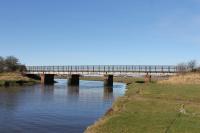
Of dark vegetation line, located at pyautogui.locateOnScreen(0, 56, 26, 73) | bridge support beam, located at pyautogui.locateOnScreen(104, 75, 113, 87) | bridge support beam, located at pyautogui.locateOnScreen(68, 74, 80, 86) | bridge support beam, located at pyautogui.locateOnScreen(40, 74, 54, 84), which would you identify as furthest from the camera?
dark vegetation line, located at pyautogui.locateOnScreen(0, 56, 26, 73)

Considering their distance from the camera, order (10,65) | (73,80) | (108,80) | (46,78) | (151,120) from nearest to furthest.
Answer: (151,120), (108,80), (73,80), (46,78), (10,65)

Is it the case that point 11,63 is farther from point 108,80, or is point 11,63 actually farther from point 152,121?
point 152,121

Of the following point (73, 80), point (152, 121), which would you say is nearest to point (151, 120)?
point (152, 121)

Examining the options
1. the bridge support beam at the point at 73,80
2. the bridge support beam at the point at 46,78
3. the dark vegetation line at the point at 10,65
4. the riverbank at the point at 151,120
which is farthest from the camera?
the dark vegetation line at the point at 10,65

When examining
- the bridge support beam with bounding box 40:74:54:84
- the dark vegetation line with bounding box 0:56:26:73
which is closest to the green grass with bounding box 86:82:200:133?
the bridge support beam with bounding box 40:74:54:84

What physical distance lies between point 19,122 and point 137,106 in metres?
10.8

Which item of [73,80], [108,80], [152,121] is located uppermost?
[152,121]

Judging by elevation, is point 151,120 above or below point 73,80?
above

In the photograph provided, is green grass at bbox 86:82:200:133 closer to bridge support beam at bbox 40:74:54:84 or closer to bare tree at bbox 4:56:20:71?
bridge support beam at bbox 40:74:54:84

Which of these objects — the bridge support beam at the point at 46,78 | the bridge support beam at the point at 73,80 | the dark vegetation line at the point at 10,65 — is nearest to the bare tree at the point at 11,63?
the dark vegetation line at the point at 10,65

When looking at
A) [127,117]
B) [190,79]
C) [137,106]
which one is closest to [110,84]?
[190,79]

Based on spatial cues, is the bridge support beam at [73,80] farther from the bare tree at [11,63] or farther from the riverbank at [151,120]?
the riverbank at [151,120]

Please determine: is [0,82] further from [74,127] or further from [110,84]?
[74,127]

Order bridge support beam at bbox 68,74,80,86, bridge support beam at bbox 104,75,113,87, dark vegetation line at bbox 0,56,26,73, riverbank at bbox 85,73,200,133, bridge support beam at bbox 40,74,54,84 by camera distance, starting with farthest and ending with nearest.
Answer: dark vegetation line at bbox 0,56,26,73
bridge support beam at bbox 40,74,54,84
bridge support beam at bbox 68,74,80,86
bridge support beam at bbox 104,75,113,87
riverbank at bbox 85,73,200,133
